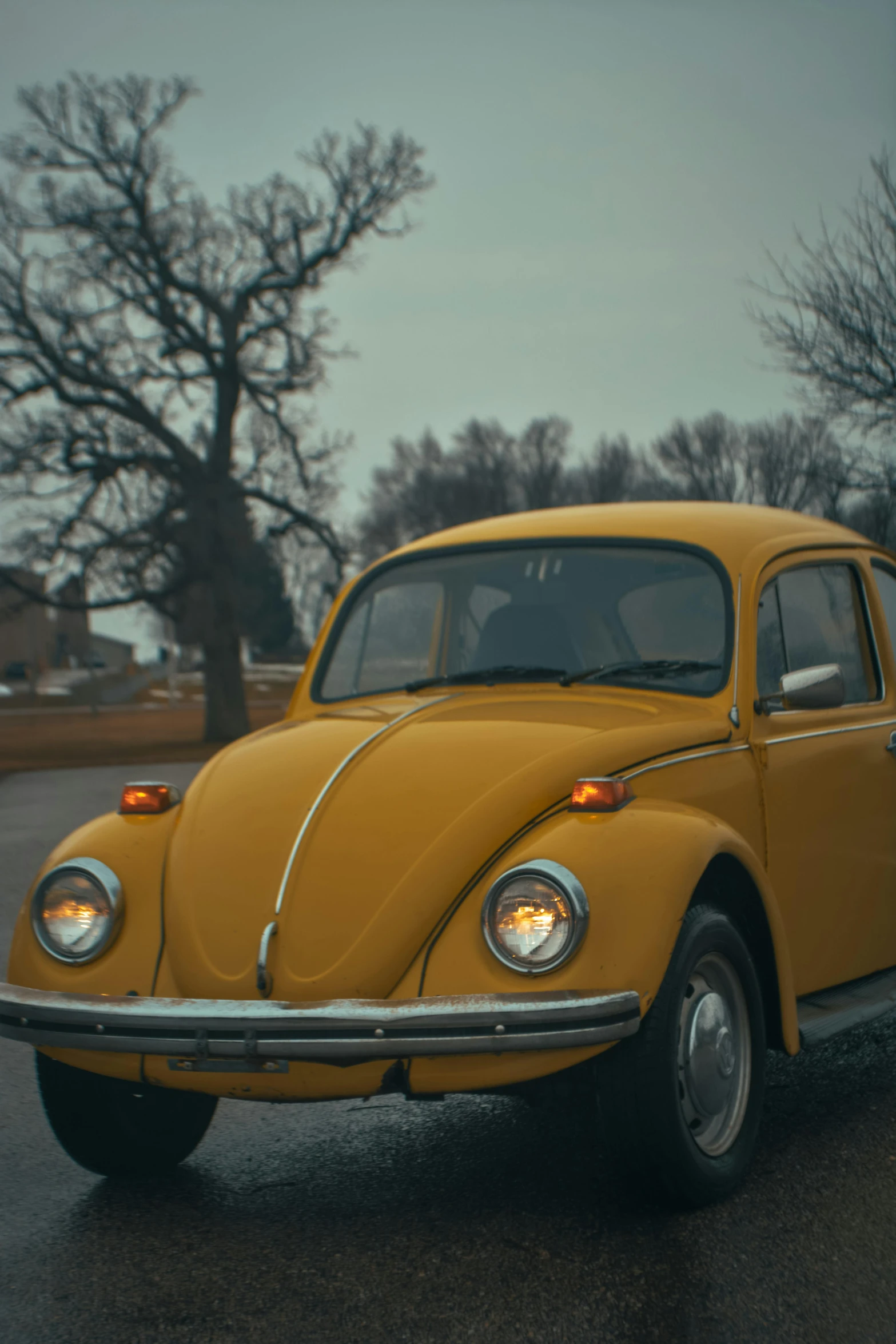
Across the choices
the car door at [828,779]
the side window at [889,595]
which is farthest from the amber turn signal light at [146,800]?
the side window at [889,595]

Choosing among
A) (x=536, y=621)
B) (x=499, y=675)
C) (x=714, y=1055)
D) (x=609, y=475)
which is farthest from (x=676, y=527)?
(x=609, y=475)

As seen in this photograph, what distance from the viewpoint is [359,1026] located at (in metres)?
3.19

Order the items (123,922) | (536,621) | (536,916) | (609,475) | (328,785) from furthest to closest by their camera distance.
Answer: (609,475) → (536,621) → (328,785) → (123,922) → (536,916)

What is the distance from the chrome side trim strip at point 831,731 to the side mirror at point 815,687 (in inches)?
5.5

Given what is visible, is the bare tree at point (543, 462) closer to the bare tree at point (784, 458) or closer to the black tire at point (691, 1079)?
the bare tree at point (784, 458)

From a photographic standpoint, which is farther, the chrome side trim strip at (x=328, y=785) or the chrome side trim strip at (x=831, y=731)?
the chrome side trim strip at (x=831, y=731)

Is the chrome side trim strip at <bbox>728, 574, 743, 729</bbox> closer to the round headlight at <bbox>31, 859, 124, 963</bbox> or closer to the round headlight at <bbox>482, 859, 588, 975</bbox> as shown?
the round headlight at <bbox>482, 859, 588, 975</bbox>

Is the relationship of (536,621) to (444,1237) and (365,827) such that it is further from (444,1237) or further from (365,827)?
(444,1237)

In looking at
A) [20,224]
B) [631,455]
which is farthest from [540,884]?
[631,455]

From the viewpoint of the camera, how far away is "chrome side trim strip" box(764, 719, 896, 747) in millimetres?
4387

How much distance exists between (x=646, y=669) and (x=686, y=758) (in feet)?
2.01

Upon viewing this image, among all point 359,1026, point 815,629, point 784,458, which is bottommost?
point 359,1026

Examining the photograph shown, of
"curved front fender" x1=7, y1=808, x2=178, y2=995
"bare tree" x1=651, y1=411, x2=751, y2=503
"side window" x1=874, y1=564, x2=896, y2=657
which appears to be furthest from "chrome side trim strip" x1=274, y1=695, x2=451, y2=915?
"bare tree" x1=651, y1=411, x2=751, y2=503

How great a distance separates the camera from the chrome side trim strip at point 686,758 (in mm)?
3779
